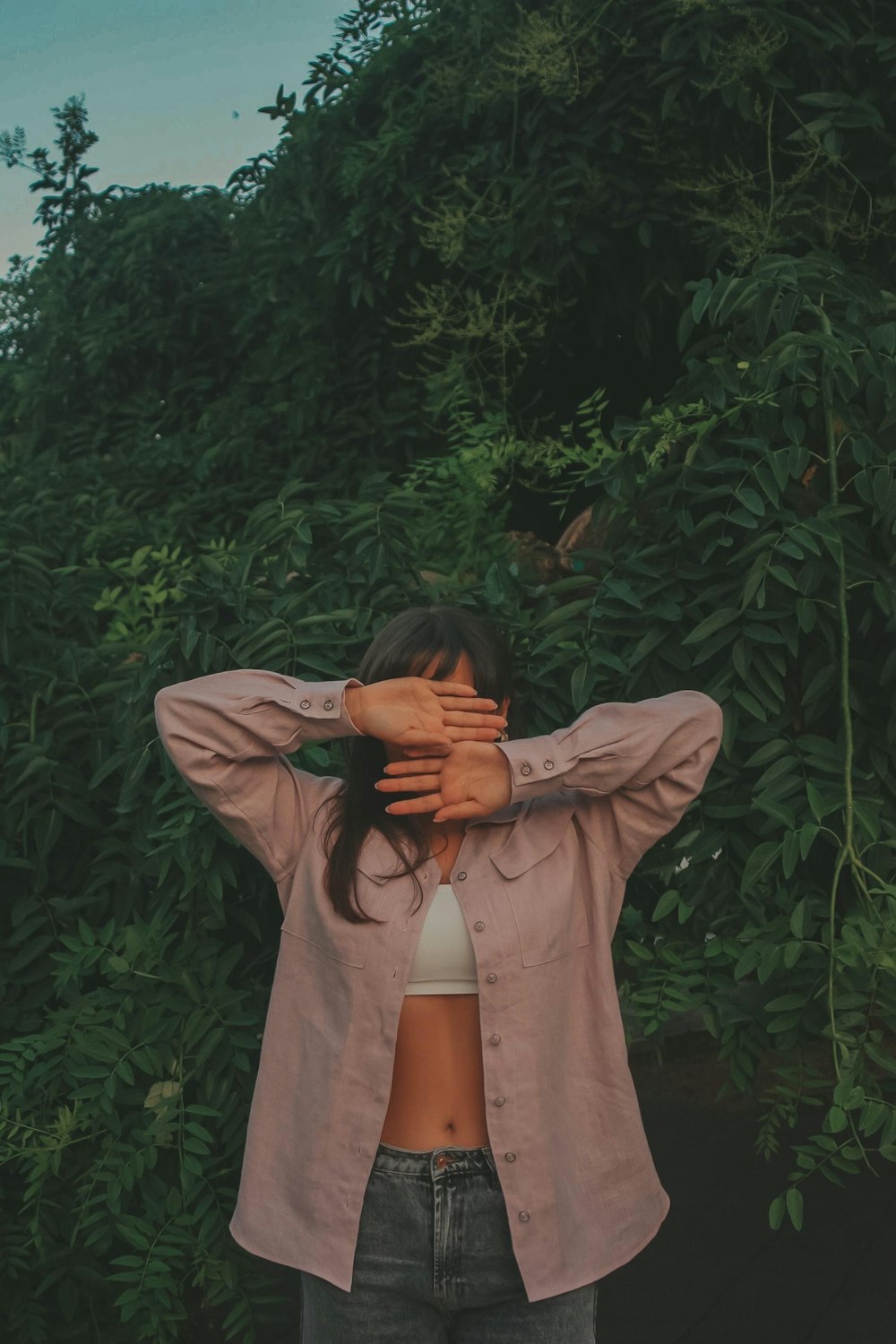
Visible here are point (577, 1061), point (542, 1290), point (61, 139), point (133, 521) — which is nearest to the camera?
point (542, 1290)

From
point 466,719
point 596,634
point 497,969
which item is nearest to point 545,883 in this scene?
point 497,969

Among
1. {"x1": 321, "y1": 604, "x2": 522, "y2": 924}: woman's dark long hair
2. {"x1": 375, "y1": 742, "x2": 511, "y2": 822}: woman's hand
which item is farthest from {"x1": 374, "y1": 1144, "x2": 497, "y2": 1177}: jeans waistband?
{"x1": 375, "y1": 742, "x2": 511, "y2": 822}: woman's hand

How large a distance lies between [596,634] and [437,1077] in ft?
3.24

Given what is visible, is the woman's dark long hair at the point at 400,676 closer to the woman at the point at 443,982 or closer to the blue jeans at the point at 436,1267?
the woman at the point at 443,982

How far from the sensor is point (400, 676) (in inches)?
77.5

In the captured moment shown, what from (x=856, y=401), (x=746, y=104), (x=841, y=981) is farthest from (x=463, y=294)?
(x=841, y=981)

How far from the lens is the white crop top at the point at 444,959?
6.21 feet

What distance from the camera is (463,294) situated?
4.77 m

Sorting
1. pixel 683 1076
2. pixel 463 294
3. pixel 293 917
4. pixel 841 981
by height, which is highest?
pixel 463 294

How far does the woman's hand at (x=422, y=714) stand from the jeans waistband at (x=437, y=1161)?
527 mm

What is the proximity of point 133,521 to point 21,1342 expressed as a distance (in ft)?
9.77

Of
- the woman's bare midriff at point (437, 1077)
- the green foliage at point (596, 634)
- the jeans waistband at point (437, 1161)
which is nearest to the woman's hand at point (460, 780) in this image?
the woman's bare midriff at point (437, 1077)

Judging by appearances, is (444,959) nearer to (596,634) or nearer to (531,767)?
(531,767)

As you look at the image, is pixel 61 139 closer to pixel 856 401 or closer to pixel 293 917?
pixel 856 401
